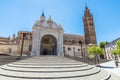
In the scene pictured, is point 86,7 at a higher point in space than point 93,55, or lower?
higher

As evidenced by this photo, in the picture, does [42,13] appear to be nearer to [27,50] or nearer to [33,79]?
[27,50]

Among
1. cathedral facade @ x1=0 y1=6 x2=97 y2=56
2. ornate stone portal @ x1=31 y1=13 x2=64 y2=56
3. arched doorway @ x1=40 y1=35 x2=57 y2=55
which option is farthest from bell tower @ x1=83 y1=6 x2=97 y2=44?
arched doorway @ x1=40 y1=35 x2=57 y2=55

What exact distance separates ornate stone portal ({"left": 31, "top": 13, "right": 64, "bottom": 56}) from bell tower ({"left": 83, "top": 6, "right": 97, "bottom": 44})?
73.8ft

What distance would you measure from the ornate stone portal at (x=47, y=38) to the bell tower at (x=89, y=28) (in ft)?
73.8

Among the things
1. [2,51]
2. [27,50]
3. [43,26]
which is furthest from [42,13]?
[2,51]

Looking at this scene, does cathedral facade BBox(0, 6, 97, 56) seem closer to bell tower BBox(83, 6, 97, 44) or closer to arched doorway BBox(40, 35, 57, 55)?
arched doorway BBox(40, 35, 57, 55)

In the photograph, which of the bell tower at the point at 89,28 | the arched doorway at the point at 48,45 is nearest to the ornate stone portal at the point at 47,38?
the arched doorway at the point at 48,45

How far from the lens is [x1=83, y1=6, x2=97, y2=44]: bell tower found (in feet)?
143

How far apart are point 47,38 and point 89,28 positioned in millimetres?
26564

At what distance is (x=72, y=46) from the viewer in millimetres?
31641

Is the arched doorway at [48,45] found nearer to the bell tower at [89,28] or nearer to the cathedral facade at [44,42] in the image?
the cathedral facade at [44,42]

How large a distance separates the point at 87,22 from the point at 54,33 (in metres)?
27.5

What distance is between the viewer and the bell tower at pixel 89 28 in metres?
43.6

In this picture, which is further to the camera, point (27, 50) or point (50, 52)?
point (50, 52)
